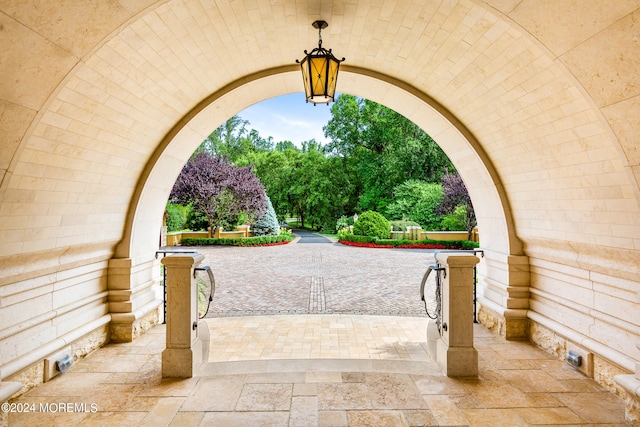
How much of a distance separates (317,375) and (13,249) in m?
3.08

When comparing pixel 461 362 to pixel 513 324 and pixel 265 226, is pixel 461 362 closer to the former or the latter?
pixel 513 324

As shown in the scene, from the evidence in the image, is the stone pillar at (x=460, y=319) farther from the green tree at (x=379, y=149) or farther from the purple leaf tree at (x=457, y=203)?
the green tree at (x=379, y=149)

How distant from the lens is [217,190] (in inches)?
788

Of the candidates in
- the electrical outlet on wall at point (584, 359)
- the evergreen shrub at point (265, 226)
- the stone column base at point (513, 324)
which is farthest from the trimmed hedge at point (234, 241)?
the electrical outlet on wall at point (584, 359)

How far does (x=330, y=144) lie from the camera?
32.3 metres

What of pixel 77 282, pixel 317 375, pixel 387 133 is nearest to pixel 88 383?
pixel 77 282

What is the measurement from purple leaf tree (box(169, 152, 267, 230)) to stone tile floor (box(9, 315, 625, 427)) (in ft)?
53.5

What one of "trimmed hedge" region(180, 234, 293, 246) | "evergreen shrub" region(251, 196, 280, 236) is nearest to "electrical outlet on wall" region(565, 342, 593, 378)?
"trimmed hedge" region(180, 234, 293, 246)

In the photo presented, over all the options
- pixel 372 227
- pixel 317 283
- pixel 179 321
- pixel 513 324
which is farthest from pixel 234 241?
pixel 513 324

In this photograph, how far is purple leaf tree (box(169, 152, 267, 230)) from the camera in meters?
19.7

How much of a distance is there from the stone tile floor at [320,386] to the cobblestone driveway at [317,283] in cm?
93

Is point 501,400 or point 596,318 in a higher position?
point 596,318

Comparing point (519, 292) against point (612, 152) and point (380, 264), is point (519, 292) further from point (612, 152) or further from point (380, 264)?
point (380, 264)

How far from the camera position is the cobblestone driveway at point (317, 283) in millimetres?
6695
